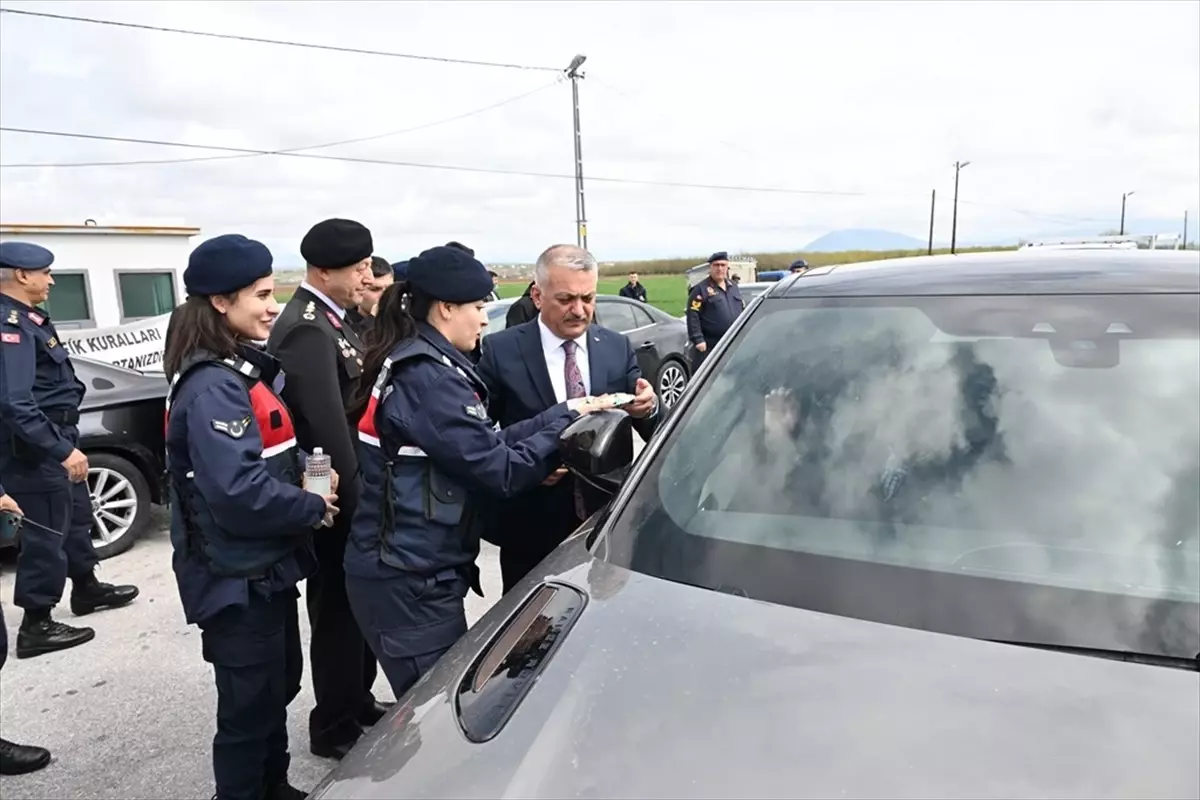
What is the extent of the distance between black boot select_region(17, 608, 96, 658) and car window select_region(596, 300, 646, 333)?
741 centimetres

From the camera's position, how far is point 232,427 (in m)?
2.25

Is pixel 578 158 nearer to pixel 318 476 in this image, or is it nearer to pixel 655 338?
pixel 655 338

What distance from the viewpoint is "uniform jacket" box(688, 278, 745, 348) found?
9602mm

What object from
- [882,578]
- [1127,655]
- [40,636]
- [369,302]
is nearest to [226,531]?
[369,302]

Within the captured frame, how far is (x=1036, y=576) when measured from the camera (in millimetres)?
1422

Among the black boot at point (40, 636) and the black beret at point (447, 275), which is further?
the black boot at point (40, 636)

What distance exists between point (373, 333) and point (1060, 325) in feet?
5.88

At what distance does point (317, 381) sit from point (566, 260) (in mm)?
945

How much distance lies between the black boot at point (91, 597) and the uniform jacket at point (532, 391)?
2.71 meters

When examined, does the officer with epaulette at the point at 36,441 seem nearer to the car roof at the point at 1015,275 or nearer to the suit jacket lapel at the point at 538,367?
the suit jacket lapel at the point at 538,367

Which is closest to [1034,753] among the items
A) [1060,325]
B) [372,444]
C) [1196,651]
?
[1196,651]

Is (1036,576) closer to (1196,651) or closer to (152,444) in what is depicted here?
(1196,651)

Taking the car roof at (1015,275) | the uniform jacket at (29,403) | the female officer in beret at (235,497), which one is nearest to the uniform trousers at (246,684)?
the female officer in beret at (235,497)

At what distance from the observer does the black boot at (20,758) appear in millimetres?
2924
